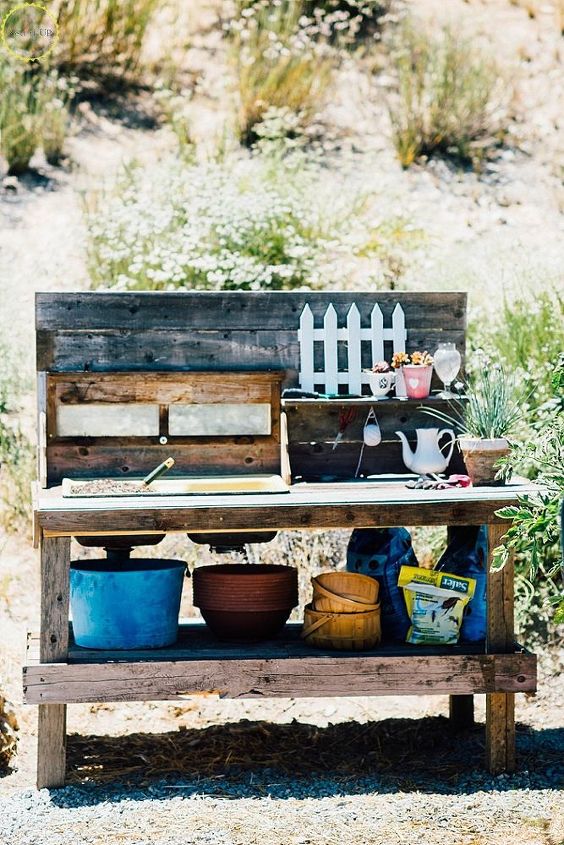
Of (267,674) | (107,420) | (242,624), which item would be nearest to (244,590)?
(242,624)

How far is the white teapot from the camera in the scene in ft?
16.0

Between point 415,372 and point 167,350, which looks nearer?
point 415,372

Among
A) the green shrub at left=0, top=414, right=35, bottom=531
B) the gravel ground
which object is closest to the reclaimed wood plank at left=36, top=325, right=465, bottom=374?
the gravel ground

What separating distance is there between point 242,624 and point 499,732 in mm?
1048

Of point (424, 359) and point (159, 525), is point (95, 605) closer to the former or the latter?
point (159, 525)

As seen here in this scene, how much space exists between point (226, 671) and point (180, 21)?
915cm

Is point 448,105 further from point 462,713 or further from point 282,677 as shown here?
point 282,677

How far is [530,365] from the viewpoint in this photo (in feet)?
19.8

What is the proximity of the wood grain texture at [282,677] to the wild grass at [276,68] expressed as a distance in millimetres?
6584

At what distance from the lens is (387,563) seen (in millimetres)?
4883

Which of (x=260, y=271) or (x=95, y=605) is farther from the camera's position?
(x=260, y=271)

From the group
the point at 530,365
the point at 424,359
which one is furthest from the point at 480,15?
the point at 424,359

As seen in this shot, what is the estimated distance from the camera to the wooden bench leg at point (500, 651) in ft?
14.8

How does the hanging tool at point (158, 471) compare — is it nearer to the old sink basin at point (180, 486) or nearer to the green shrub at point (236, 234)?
the old sink basin at point (180, 486)
